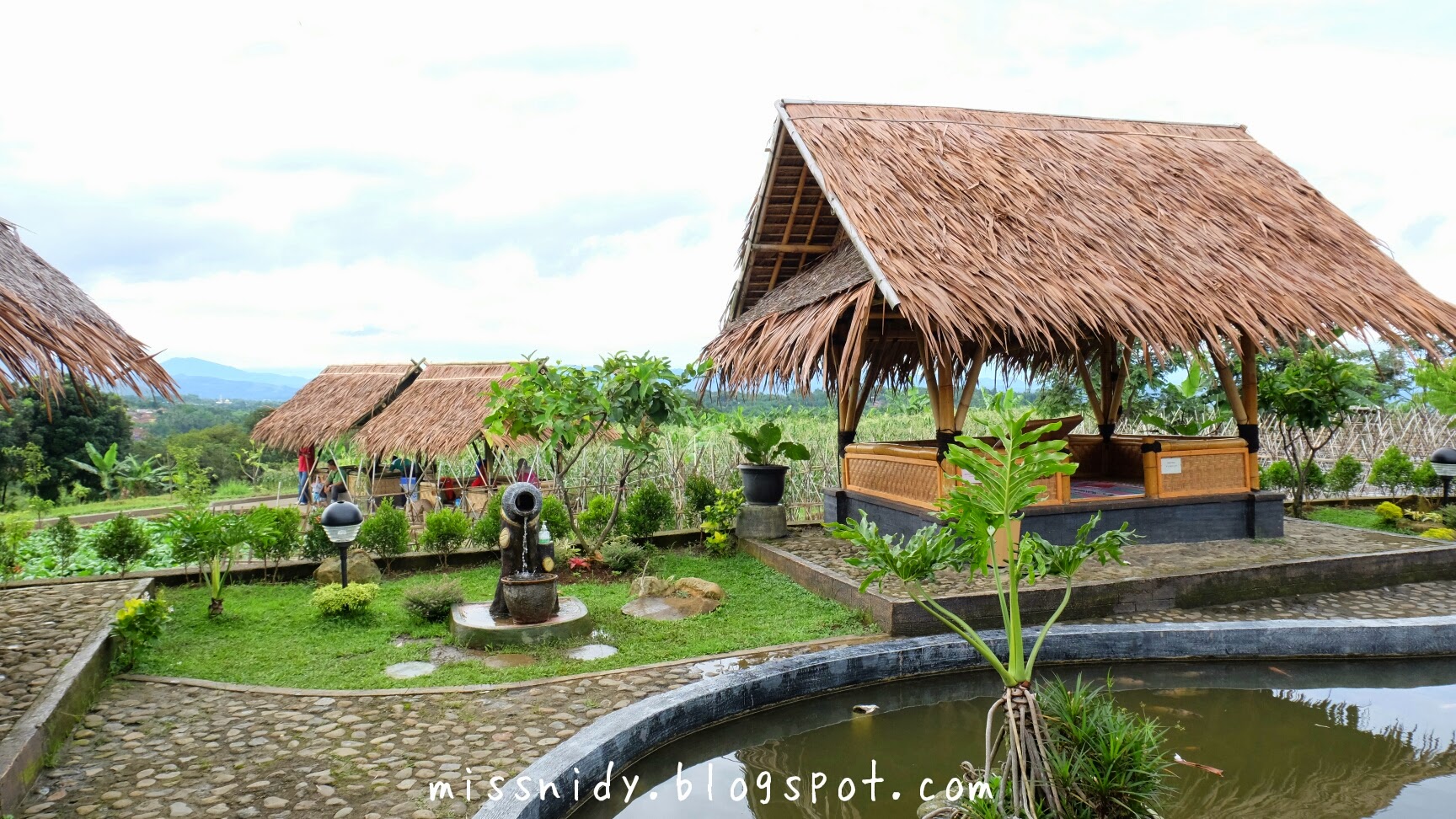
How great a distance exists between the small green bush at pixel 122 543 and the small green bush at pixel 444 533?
8.21 ft

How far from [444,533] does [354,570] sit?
1039 millimetres

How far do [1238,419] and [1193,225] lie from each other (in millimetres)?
2120

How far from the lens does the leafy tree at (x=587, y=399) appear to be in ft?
28.7

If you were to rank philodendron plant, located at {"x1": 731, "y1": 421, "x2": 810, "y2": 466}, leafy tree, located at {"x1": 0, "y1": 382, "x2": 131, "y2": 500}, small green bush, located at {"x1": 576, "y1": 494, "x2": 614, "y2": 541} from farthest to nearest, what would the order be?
leafy tree, located at {"x1": 0, "y1": 382, "x2": 131, "y2": 500}, philodendron plant, located at {"x1": 731, "y1": 421, "x2": 810, "y2": 466}, small green bush, located at {"x1": 576, "y1": 494, "x2": 614, "y2": 541}

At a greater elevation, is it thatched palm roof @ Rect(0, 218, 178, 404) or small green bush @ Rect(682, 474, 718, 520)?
thatched palm roof @ Rect(0, 218, 178, 404)

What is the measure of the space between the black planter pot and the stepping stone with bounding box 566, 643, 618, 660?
397 centimetres

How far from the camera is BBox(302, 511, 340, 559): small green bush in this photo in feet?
29.2

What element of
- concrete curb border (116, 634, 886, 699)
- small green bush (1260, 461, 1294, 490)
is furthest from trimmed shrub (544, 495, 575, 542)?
small green bush (1260, 461, 1294, 490)

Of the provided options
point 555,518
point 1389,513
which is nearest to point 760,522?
point 555,518

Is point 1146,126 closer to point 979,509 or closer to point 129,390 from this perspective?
point 979,509

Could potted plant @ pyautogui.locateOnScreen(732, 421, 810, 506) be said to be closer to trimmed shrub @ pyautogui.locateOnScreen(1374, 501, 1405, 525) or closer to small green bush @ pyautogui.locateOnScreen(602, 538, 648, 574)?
small green bush @ pyautogui.locateOnScreen(602, 538, 648, 574)

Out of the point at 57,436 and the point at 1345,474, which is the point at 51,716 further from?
the point at 57,436

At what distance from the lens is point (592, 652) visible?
20.6 feet

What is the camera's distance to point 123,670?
580cm
